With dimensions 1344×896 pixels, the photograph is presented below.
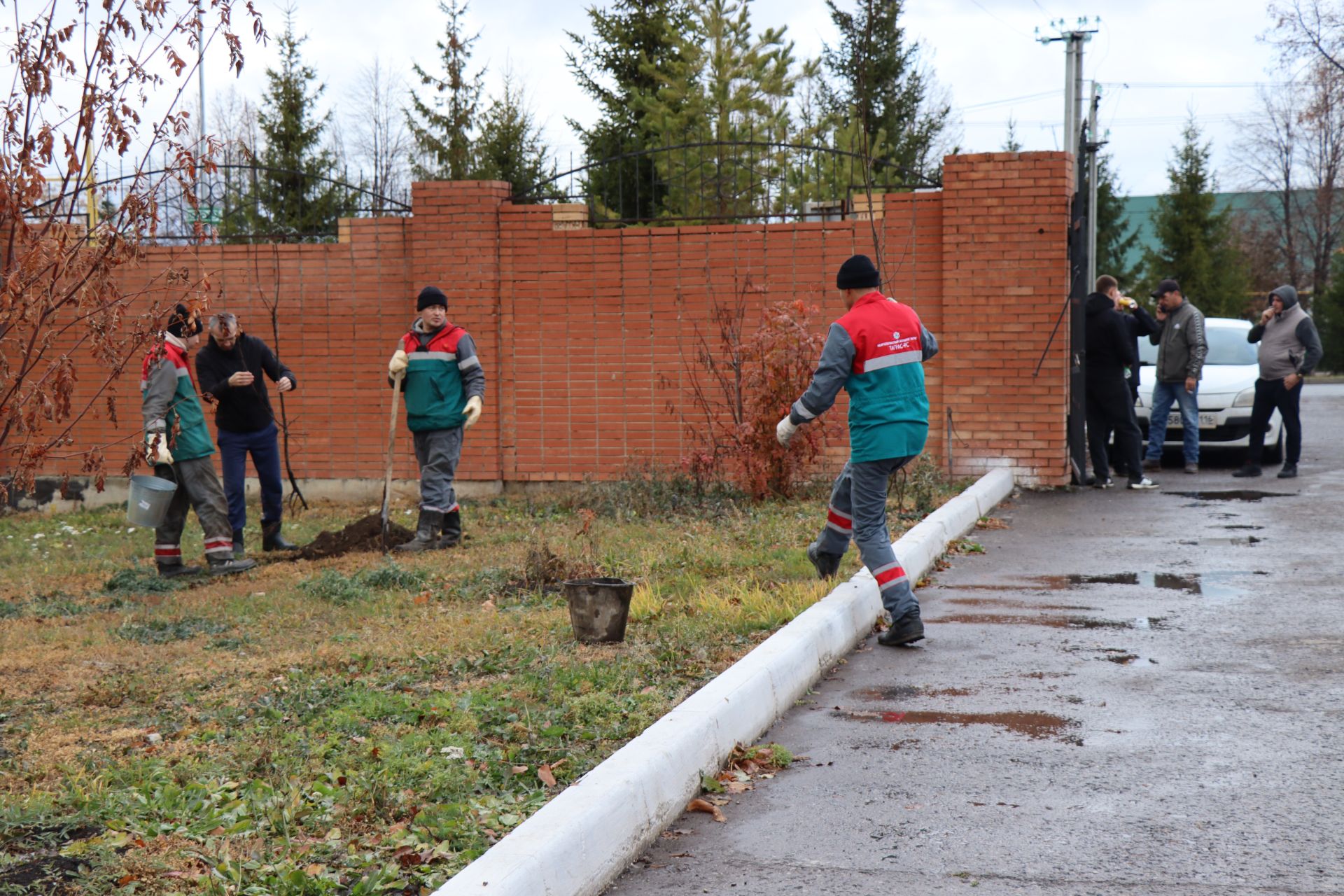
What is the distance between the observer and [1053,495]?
1168 cm

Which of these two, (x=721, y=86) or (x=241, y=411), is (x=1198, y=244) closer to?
(x=721, y=86)

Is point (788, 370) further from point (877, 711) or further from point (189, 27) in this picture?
point (189, 27)

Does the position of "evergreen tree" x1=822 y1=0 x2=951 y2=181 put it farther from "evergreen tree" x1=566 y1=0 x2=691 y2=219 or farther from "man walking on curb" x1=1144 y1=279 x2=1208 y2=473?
"man walking on curb" x1=1144 y1=279 x2=1208 y2=473

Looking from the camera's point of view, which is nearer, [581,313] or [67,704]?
[67,704]

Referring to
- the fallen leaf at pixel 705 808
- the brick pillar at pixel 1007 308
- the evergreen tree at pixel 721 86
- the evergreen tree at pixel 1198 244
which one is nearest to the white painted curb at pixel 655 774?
the fallen leaf at pixel 705 808

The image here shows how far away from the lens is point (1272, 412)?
13.3m

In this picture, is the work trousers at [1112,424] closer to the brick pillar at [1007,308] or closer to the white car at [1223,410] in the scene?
the brick pillar at [1007,308]

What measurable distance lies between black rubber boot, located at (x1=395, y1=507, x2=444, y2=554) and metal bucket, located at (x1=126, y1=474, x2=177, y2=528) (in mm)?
1753

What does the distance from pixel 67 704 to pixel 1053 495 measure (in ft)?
28.0

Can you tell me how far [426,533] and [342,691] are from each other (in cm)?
439

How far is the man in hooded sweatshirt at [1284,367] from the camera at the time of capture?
12.8m

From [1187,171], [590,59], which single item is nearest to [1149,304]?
[1187,171]

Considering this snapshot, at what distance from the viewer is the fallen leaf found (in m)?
4.20

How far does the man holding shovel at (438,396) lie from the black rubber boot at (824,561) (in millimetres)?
3543
